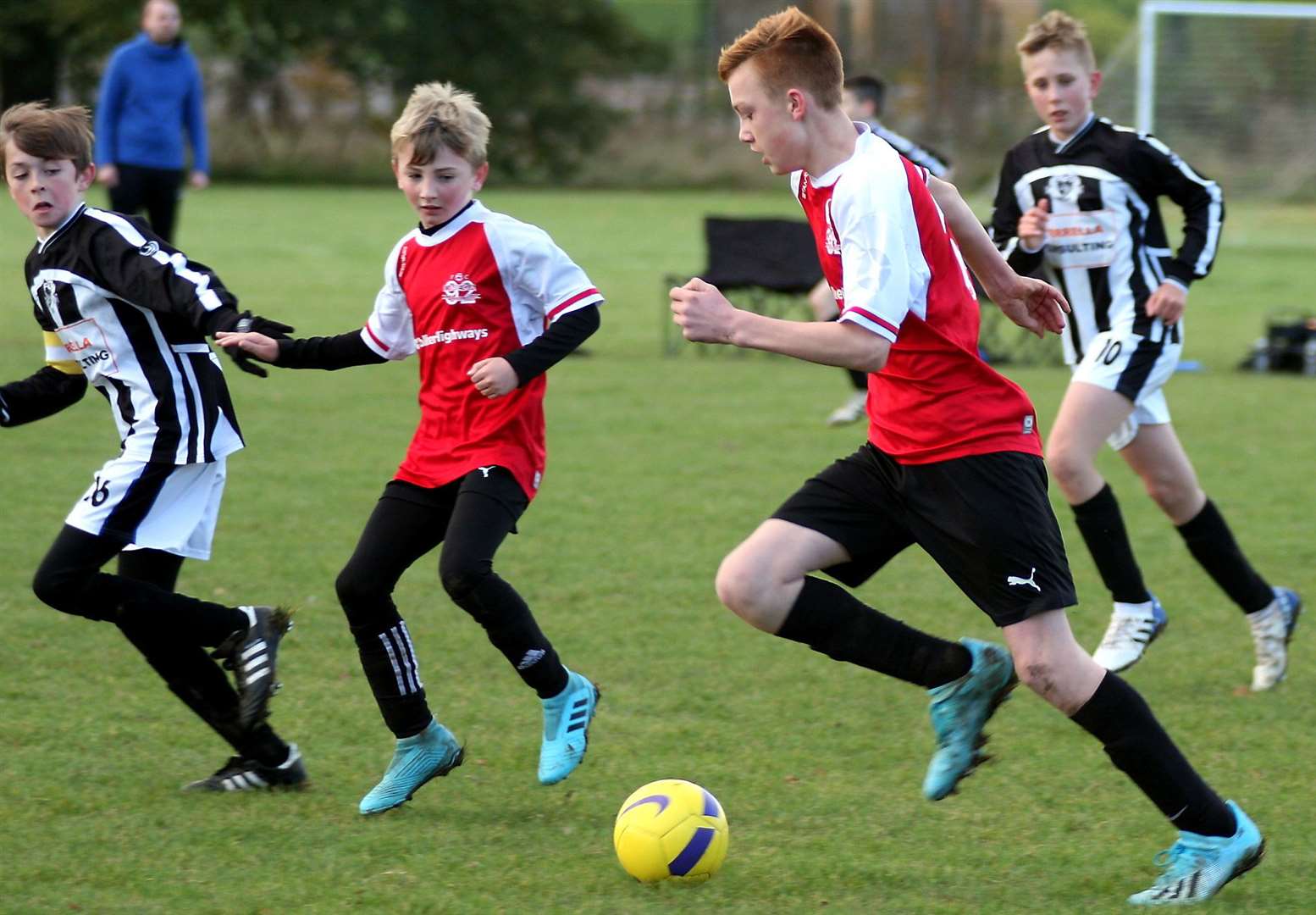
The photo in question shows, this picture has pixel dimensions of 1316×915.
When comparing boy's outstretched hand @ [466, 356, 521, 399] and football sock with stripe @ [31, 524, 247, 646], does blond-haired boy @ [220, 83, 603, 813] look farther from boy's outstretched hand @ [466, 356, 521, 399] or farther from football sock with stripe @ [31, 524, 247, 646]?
football sock with stripe @ [31, 524, 247, 646]

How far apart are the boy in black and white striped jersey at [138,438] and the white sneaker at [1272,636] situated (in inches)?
119

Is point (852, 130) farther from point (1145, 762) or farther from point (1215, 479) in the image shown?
point (1215, 479)

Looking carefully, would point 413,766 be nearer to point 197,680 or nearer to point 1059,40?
point 197,680

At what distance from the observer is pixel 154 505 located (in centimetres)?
412

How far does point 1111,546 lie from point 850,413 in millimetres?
4832

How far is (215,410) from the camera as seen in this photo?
4.16 meters

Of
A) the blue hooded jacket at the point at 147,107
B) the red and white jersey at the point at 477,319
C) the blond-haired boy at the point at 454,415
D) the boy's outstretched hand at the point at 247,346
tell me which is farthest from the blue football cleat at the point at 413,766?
the blue hooded jacket at the point at 147,107

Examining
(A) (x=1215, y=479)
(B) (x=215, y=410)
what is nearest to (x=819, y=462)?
(A) (x=1215, y=479)

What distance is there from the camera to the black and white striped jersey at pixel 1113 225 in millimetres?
5348

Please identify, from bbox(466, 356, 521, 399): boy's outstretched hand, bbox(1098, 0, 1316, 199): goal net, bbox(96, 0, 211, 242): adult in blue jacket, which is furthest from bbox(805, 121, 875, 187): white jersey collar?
bbox(1098, 0, 1316, 199): goal net

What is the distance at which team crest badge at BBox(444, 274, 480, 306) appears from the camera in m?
4.13

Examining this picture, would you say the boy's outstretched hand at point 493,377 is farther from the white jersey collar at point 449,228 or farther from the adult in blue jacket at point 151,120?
the adult in blue jacket at point 151,120

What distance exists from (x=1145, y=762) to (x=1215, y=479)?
5560mm

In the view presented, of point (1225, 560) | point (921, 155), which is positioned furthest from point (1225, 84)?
point (1225, 560)
